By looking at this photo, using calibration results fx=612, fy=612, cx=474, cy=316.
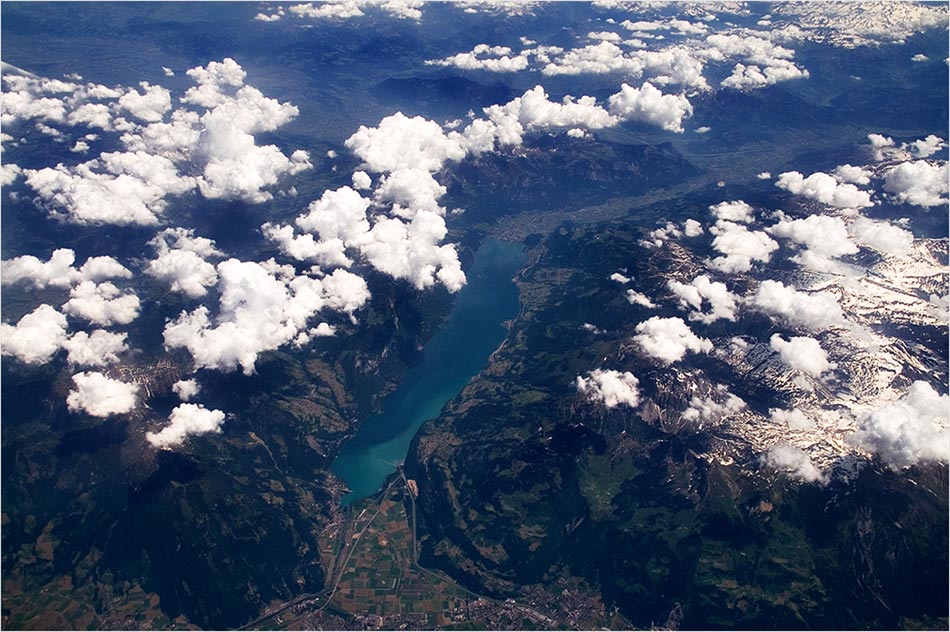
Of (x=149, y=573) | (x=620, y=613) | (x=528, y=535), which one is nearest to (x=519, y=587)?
(x=528, y=535)

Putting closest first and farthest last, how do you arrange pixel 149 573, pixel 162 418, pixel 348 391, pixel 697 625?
pixel 697 625, pixel 149 573, pixel 162 418, pixel 348 391

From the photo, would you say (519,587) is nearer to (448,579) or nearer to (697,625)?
(448,579)

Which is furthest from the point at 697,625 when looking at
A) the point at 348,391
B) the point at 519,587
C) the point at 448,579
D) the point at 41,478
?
the point at 41,478

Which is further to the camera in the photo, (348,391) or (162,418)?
(348,391)

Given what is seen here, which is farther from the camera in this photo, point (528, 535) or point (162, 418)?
point (162, 418)

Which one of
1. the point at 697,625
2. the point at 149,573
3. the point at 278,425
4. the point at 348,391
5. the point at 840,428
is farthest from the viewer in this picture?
the point at 348,391

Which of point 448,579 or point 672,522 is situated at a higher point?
point 672,522

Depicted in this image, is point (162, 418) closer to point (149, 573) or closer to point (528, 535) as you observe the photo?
point (149, 573)

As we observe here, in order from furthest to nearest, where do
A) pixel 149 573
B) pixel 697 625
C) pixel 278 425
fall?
1. pixel 278 425
2. pixel 149 573
3. pixel 697 625

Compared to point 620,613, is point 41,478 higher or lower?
higher
